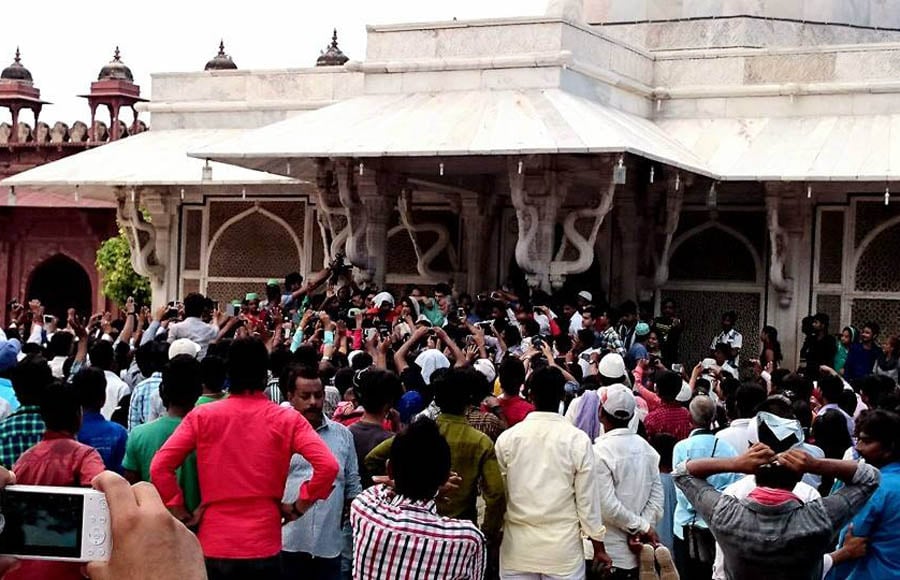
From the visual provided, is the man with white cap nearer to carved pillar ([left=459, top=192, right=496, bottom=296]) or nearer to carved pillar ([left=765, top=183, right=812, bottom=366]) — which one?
carved pillar ([left=765, top=183, right=812, bottom=366])

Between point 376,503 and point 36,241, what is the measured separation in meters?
26.5

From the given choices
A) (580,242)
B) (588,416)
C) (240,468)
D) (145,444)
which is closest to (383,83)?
(580,242)

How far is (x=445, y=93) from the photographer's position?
50.1 ft

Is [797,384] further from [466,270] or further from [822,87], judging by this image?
[466,270]

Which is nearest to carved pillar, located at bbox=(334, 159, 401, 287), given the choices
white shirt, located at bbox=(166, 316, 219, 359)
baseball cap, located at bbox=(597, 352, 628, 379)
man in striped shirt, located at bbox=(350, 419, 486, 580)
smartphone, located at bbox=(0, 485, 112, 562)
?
white shirt, located at bbox=(166, 316, 219, 359)

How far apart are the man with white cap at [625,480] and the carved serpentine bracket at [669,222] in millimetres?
9143

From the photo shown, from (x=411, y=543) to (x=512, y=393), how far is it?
8.60 feet

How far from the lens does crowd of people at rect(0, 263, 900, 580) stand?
4.36m

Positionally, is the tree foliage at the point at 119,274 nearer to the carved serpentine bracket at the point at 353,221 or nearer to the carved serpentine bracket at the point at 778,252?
the carved serpentine bracket at the point at 353,221

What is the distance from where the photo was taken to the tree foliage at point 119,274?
26.9 m

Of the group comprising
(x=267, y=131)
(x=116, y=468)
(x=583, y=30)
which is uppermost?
(x=583, y=30)

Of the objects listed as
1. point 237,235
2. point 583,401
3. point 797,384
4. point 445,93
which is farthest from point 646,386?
point 237,235

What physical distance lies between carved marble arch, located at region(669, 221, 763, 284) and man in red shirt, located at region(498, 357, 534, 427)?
9.73 metres

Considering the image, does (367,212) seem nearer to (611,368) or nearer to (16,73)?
(611,368)
